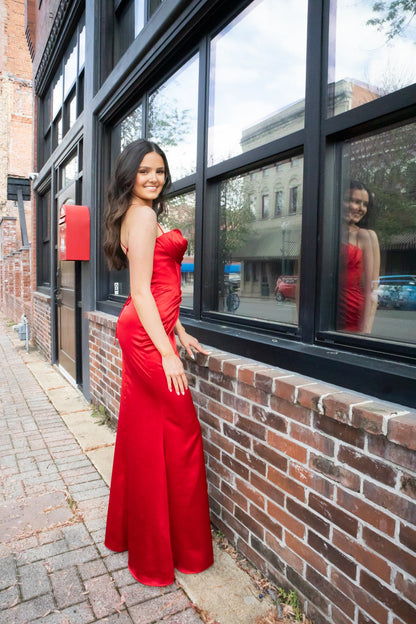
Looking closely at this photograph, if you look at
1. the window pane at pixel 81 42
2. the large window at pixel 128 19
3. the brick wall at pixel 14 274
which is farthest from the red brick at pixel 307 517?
the brick wall at pixel 14 274

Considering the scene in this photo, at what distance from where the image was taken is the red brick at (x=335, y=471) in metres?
1.57

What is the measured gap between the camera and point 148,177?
84.4 inches

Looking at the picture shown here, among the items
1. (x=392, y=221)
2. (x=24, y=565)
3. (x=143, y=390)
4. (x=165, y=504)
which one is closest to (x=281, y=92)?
(x=392, y=221)

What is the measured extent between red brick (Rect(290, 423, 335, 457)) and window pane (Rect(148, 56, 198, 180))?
207cm

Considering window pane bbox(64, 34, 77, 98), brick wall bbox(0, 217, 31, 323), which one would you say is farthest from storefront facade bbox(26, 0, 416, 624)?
brick wall bbox(0, 217, 31, 323)

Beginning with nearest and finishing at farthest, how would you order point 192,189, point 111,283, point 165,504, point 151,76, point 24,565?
1. point 165,504
2. point 24,565
3. point 192,189
4. point 151,76
5. point 111,283

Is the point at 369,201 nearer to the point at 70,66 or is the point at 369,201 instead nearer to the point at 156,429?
the point at 156,429

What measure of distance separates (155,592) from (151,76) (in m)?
3.78

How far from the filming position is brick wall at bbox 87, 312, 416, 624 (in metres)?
1.42

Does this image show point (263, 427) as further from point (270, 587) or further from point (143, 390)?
point (270, 587)

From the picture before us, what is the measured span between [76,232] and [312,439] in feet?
12.5

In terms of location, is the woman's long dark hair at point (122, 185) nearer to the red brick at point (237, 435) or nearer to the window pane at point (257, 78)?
the window pane at point (257, 78)

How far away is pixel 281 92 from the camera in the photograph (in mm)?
2277

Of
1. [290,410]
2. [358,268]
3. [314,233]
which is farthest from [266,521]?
[314,233]
